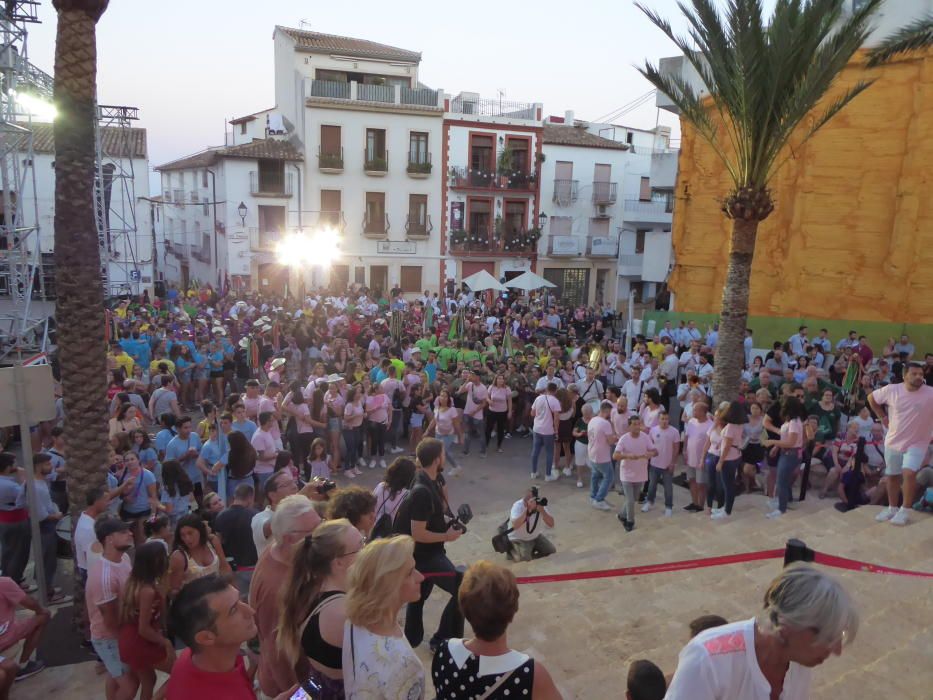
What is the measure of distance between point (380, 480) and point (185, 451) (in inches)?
136

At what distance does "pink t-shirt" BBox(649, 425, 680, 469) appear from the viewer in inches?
327

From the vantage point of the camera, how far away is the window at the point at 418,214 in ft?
103

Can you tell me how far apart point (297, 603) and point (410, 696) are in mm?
708

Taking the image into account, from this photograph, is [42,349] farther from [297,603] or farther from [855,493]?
[855,493]

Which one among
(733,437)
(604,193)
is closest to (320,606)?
(733,437)

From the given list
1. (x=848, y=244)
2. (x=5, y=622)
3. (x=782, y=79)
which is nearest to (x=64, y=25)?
(x=5, y=622)

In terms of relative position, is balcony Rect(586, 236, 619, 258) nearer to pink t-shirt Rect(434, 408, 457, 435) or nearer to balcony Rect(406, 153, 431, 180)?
balcony Rect(406, 153, 431, 180)

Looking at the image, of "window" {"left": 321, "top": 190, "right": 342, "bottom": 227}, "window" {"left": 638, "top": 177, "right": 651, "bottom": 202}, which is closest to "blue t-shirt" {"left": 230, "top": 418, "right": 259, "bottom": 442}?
"window" {"left": 321, "top": 190, "right": 342, "bottom": 227}

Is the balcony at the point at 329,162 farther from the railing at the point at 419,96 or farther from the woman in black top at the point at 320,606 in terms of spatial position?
the woman in black top at the point at 320,606

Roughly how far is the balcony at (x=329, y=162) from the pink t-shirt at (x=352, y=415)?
21336 mm

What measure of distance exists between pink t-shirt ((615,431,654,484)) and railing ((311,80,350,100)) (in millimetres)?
25321

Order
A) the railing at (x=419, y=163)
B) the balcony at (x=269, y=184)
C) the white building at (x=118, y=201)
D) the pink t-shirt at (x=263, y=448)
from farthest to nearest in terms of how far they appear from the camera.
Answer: the railing at (x=419, y=163), the balcony at (x=269, y=184), the white building at (x=118, y=201), the pink t-shirt at (x=263, y=448)

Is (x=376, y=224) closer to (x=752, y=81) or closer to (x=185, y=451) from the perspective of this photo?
(x=752, y=81)

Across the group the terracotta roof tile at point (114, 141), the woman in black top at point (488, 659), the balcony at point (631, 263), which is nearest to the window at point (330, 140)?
the terracotta roof tile at point (114, 141)
